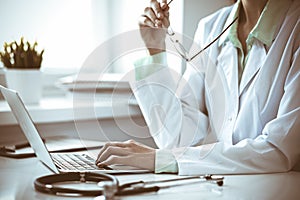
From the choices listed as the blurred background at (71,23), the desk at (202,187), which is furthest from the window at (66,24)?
the desk at (202,187)

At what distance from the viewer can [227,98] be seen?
113cm

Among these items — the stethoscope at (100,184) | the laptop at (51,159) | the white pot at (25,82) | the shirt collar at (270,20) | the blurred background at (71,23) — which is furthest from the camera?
the blurred background at (71,23)

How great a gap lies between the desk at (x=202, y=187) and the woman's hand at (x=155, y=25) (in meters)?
0.37

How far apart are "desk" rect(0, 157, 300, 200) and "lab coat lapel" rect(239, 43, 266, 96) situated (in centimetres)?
27

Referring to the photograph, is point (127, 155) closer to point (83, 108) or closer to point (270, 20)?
point (83, 108)

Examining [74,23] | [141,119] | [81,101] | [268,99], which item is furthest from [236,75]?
[74,23]

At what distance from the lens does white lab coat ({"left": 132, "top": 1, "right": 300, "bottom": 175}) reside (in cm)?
92

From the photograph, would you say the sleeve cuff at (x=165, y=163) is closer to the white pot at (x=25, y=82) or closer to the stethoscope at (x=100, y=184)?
the stethoscope at (x=100, y=184)

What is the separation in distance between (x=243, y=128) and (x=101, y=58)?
1.29 feet

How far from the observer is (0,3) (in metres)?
1.57

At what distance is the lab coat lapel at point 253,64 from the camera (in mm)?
1068

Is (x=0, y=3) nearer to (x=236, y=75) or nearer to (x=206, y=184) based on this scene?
(x=236, y=75)

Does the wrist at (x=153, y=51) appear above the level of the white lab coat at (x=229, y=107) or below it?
above

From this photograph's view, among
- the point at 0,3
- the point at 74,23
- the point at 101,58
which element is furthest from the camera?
the point at 74,23
